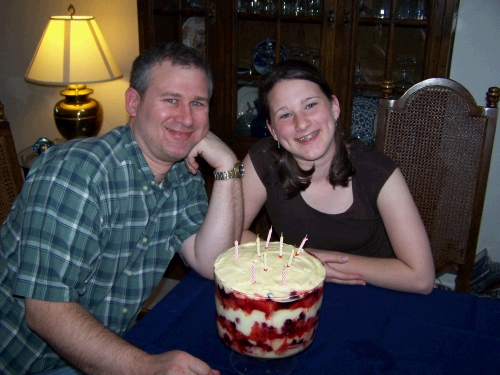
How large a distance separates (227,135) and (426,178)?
1.06 meters

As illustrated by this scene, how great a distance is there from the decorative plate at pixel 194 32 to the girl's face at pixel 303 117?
1.18m

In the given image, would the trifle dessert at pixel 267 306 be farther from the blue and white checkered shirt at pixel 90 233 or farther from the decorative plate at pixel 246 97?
the decorative plate at pixel 246 97

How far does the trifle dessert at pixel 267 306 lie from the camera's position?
2.64ft

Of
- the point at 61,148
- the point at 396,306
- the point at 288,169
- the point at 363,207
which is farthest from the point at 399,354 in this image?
the point at 61,148

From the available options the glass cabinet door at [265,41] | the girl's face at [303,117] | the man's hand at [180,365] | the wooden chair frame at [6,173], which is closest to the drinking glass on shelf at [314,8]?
the glass cabinet door at [265,41]

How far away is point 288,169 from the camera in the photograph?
1.49m

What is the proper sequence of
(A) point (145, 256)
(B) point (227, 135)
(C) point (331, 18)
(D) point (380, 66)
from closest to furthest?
(A) point (145, 256), (C) point (331, 18), (D) point (380, 66), (B) point (227, 135)

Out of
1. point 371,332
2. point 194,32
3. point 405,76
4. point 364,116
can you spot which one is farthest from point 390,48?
point 371,332

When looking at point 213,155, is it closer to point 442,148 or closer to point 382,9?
point 442,148

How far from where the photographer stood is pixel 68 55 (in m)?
2.33

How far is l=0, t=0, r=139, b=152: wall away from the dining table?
202cm

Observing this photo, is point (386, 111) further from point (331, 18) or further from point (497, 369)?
point (497, 369)

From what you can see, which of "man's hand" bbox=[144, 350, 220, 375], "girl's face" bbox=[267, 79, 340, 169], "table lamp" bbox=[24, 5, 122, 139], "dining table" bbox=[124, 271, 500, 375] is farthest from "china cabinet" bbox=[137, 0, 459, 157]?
→ "man's hand" bbox=[144, 350, 220, 375]

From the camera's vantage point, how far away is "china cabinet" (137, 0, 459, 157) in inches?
83.0
